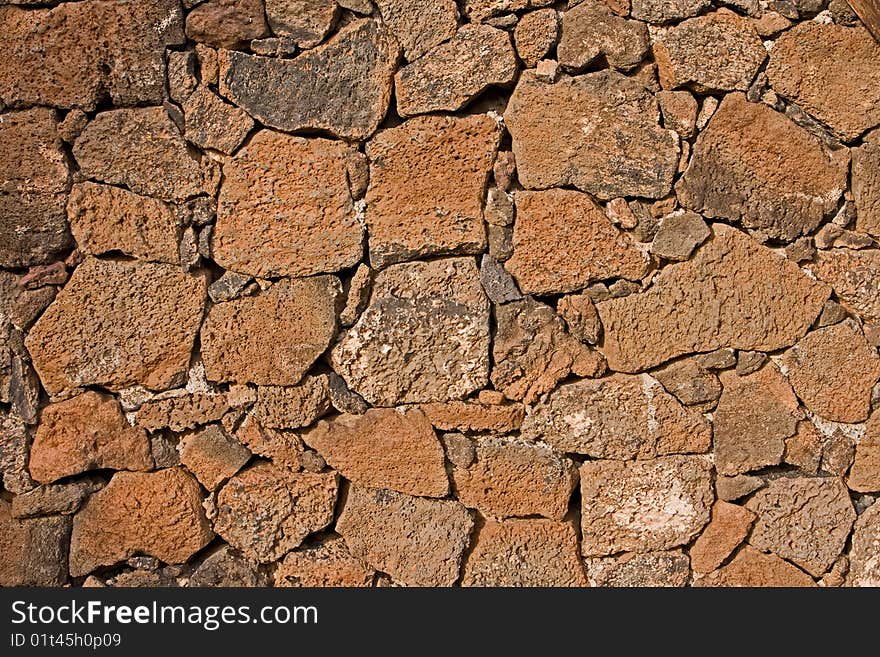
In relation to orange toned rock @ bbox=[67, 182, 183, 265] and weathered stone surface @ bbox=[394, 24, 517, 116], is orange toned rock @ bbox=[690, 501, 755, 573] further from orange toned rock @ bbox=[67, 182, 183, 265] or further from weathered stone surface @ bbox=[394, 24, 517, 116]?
orange toned rock @ bbox=[67, 182, 183, 265]

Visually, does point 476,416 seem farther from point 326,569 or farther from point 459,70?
point 459,70

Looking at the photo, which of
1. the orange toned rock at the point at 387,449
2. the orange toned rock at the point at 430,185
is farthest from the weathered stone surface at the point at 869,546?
the orange toned rock at the point at 430,185

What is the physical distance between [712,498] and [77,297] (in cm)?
205

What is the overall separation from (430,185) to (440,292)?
1.05 ft

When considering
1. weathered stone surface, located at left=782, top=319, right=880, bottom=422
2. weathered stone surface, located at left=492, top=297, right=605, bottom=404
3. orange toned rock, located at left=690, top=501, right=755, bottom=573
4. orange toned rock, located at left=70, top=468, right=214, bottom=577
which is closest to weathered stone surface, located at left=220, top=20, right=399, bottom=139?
weathered stone surface, located at left=492, top=297, right=605, bottom=404

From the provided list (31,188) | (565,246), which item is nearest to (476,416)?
(565,246)

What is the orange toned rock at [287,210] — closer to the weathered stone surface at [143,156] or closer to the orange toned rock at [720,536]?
the weathered stone surface at [143,156]

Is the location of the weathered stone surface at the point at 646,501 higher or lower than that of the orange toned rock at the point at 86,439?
lower

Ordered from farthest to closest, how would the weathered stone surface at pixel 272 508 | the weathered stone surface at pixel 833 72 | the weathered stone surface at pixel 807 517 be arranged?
1. the weathered stone surface at pixel 272 508
2. the weathered stone surface at pixel 807 517
3. the weathered stone surface at pixel 833 72

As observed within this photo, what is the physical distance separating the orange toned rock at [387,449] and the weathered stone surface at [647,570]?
0.57 m

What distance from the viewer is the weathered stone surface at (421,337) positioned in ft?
8.01

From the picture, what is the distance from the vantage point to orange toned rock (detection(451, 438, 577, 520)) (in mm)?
2479

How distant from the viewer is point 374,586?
2572mm

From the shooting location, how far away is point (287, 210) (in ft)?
8.07
